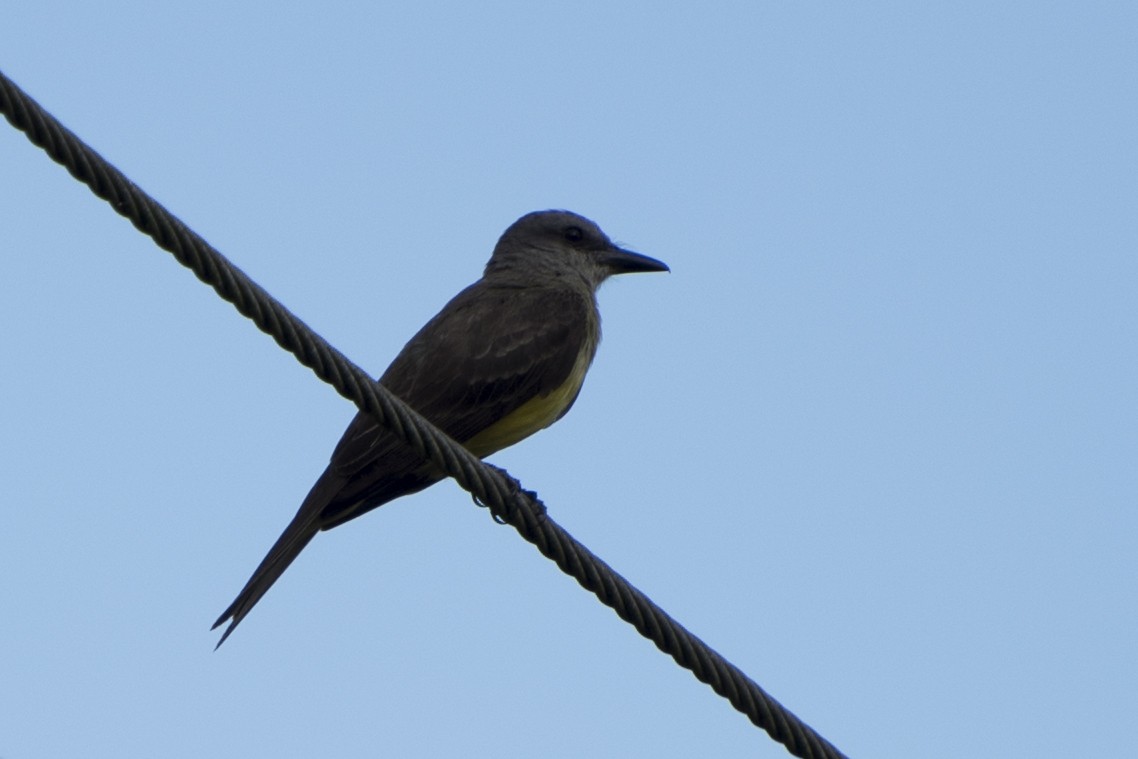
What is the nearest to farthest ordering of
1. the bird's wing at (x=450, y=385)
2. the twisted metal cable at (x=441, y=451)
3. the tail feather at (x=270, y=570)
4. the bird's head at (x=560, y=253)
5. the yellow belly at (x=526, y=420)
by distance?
1. the twisted metal cable at (x=441, y=451)
2. the tail feather at (x=270, y=570)
3. the bird's wing at (x=450, y=385)
4. the yellow belly at (x=526, y=420)
5. the bird's head at (x=560, y=253)

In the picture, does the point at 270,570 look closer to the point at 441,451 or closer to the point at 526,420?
the point at 526,420

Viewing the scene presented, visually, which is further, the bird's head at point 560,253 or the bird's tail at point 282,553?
the bird's head at point 560,253

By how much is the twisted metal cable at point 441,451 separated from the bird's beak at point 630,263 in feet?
16.6

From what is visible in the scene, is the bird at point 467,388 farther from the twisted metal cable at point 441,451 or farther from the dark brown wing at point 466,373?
the twisted metal cable at point 441,451

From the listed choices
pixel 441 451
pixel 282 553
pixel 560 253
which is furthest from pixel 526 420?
pixel 441 451

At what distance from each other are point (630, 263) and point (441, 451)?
17.4 feet

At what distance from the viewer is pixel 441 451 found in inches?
187

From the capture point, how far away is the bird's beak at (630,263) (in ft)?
32.6

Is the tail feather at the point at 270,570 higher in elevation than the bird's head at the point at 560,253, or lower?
lower

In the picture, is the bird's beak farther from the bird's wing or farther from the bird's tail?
the bird's tail

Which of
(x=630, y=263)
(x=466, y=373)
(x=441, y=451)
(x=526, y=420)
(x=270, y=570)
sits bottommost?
(x=441, y=451)

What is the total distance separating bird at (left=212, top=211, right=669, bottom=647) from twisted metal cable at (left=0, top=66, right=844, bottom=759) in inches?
77.4

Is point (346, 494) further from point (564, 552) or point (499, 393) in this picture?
point (564, 552)

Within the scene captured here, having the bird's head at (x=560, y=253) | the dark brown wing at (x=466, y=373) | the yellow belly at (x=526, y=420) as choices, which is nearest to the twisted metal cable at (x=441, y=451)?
the dark brown wing at (x=466, y=373)
